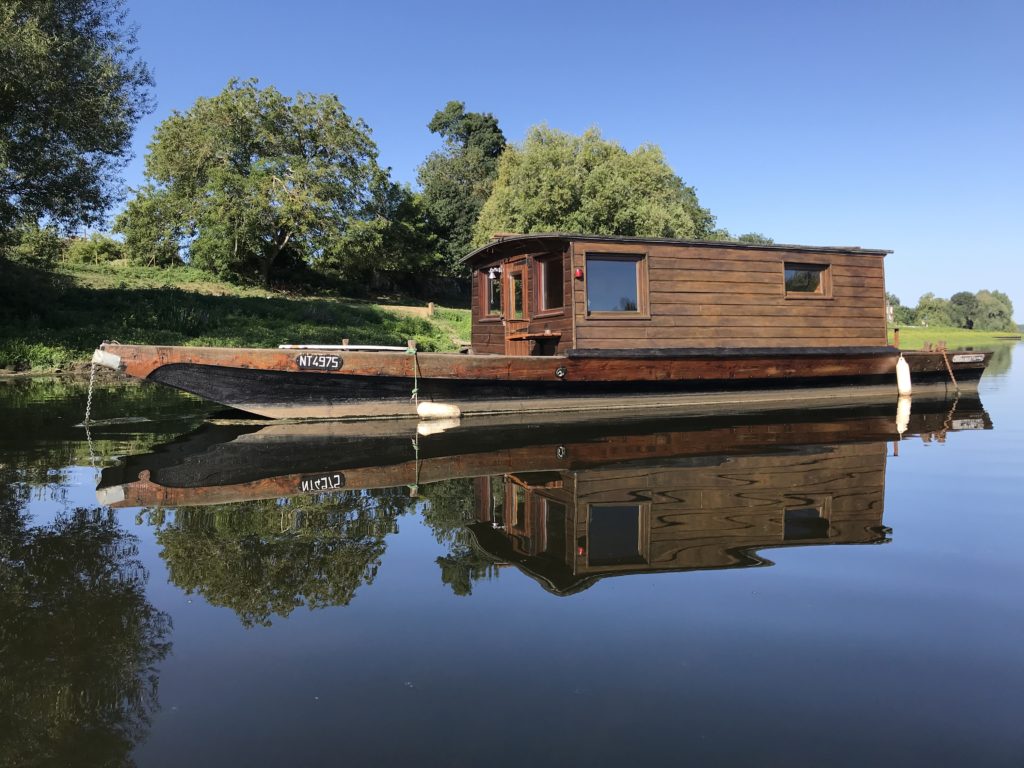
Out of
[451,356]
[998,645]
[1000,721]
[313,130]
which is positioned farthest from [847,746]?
[313,130]

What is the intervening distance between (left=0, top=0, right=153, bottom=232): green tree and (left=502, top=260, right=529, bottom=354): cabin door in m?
10.6

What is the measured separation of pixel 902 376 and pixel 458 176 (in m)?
38.8

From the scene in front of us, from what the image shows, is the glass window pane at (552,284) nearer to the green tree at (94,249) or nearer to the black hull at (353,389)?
the black hull at (353,389)

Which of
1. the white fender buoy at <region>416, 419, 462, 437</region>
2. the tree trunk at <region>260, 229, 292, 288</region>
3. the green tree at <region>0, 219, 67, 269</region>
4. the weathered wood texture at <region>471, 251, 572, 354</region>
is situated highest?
the tree trunk at <region>260, 229, 292, 288</region>

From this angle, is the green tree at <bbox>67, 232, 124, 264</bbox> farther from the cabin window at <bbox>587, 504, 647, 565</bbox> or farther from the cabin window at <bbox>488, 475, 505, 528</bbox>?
the cabin window at <bbox>587, 504, 647, 565</bbox>

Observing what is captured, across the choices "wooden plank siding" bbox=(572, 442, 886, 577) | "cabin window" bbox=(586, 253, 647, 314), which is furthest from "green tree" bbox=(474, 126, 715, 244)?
"wooden plank siding" bbox=(572, 442, 886, 577)

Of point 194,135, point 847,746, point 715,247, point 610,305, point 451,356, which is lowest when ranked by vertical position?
point 847,746

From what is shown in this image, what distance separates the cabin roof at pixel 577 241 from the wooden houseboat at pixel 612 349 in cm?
3

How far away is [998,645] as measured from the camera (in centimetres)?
254

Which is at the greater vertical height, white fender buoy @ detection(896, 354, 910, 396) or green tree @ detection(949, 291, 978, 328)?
green tree @ detection(949, 291, 978, 328)

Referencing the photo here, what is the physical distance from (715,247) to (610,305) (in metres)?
2.04

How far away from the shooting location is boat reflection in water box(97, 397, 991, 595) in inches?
144

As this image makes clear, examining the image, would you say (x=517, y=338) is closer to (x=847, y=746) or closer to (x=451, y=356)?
(x=451, y=356)

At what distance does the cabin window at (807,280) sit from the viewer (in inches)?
443
